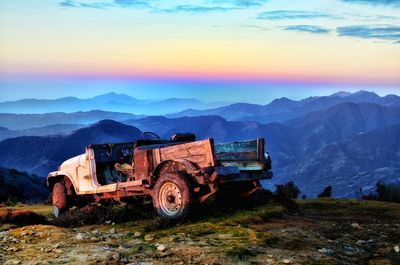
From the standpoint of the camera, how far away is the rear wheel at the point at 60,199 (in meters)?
13.3

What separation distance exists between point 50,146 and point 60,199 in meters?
169

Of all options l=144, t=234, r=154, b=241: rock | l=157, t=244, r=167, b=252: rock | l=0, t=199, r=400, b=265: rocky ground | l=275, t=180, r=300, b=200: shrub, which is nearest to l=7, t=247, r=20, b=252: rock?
l=0, t=199, r=400, b=265: rocky ground

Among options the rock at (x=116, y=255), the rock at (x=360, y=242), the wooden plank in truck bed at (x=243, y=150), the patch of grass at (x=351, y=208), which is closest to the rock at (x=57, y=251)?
the rock at (x=116, y=255)

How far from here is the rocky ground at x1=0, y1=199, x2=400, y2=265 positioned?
7.51m

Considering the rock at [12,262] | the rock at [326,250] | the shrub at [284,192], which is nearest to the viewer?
the rock at [12,262]

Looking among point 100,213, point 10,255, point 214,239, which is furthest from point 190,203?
point 10,255

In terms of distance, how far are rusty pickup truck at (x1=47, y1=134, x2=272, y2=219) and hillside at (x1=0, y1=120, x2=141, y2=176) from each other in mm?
142658

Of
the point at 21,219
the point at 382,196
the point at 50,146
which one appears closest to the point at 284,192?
the point at 21,219

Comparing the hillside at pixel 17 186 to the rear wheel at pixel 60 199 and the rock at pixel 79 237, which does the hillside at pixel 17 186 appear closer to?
the rear wheel at pixel 60 199

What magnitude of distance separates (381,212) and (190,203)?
5.28 metres

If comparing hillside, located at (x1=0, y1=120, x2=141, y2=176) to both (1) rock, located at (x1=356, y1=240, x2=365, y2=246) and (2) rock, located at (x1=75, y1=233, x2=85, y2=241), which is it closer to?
(2) rock, located at (x1=75, y1=233, x2=85, y2=241)

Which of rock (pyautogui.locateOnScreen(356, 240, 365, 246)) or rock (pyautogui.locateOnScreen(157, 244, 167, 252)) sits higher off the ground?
rock (pyautogui.locateOnScreen(157, 244, 167, 252))

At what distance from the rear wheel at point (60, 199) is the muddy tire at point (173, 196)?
361 cm

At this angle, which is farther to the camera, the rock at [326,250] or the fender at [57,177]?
the fender at [57,177]
